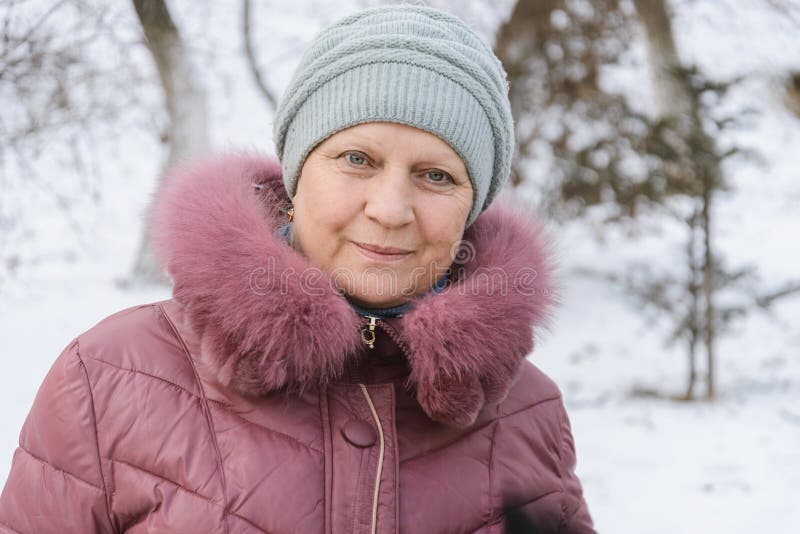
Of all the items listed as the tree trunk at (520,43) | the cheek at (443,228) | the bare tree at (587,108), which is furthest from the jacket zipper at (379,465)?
the tree trunk at (520,43)

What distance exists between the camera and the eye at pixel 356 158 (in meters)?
1.59

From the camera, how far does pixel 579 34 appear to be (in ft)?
29.5

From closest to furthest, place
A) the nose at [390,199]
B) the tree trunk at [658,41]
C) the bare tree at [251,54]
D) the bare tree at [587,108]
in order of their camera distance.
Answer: the nose at [390,199] < the bare tree at [587,108] < the bare tree at [251,54] < the tree trunk at [658,41]

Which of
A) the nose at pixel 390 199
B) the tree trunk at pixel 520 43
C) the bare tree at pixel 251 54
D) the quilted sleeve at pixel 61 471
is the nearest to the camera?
the quilted sleeve at pixel 61 471

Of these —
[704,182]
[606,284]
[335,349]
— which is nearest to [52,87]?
[335,349]

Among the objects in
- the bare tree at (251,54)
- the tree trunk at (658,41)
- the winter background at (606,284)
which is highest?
the tree trunk at (658,41)

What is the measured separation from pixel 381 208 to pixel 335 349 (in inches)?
13.0

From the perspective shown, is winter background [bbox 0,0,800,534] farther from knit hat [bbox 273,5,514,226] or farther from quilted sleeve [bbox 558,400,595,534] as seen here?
knit hat [bbox 273,5,514,226]

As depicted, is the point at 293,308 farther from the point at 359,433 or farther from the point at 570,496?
the point at 570,496

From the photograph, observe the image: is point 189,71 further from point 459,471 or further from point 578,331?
point 459,471

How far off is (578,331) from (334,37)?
22.6ft

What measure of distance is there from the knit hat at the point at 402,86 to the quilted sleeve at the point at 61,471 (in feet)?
2.32

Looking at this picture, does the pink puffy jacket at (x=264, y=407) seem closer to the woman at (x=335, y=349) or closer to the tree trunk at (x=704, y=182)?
the woman at (x=335, y=349)

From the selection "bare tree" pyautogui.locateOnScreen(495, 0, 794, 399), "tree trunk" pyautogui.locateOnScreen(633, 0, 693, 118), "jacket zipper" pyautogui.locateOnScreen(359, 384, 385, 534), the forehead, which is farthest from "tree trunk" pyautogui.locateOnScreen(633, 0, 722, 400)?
"jacket zipper" pyautogui.locateOnScreen(359, 384, 385, 534)
